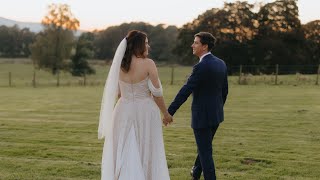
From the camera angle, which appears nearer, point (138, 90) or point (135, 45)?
point (135, 45)

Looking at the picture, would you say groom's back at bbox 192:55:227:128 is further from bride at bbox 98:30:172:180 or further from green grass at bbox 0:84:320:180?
green grass at bbox 0:84:320:180

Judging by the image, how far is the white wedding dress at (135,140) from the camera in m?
5.68

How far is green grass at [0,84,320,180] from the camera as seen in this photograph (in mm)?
7082

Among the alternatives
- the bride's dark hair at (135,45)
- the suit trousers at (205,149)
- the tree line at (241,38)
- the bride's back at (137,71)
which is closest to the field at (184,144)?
the suit trousers at (205,149)

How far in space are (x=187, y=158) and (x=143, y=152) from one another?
241 cm

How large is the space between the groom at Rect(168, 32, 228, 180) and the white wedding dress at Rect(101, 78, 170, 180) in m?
0.35

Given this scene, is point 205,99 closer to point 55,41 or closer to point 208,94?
point 208,94

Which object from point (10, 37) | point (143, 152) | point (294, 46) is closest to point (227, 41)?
point (294, 46)

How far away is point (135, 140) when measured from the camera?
18.8 feet

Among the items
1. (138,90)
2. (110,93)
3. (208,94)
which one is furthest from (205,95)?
(110,93)

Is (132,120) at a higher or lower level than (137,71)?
lower

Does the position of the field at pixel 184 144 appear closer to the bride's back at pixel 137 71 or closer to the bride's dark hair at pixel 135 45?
the bride's back at pixel 137 71

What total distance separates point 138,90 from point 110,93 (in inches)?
16.0

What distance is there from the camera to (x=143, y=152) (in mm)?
5816
